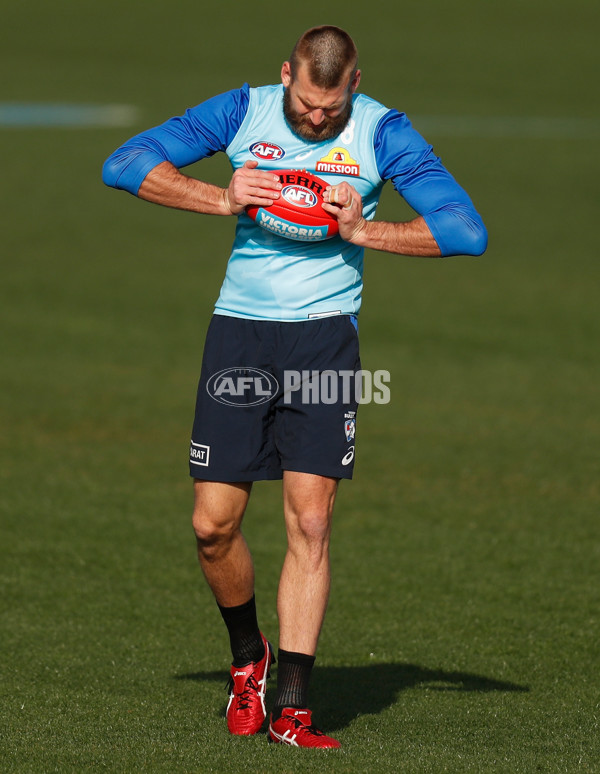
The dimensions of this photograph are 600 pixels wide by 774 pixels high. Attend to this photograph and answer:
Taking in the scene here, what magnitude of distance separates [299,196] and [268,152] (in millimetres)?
281

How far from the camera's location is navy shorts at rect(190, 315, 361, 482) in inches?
204

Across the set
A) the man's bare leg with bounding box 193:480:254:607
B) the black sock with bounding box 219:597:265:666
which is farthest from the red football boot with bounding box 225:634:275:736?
the man's bare leg with bounding box 193:480:254:607

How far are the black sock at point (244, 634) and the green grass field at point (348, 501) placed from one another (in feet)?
1.09

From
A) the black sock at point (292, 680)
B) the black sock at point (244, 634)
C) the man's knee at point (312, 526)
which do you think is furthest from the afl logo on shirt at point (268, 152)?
the black sock at point (292, 680)

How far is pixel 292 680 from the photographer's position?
5133 mm

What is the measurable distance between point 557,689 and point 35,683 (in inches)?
95.8

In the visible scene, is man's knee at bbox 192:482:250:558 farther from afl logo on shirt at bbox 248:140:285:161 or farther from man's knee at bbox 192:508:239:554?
afl logo on shirt at bbox 248:140:285:161

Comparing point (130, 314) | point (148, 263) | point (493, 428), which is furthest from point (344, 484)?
point (148, 263)

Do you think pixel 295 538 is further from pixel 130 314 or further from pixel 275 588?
pixel 130 314

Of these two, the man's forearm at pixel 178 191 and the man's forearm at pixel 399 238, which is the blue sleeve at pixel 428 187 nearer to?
the man's forearm at pixel 399 238

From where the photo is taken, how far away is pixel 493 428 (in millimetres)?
12219

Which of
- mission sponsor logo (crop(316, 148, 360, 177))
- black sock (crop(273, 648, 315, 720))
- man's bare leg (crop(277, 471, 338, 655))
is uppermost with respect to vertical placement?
mission sponsor logo (crop(316, 148, 360, 177))

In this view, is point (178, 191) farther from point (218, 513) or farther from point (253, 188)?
point (218, 513)

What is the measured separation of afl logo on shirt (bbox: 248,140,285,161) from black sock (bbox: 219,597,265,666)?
1916mm
